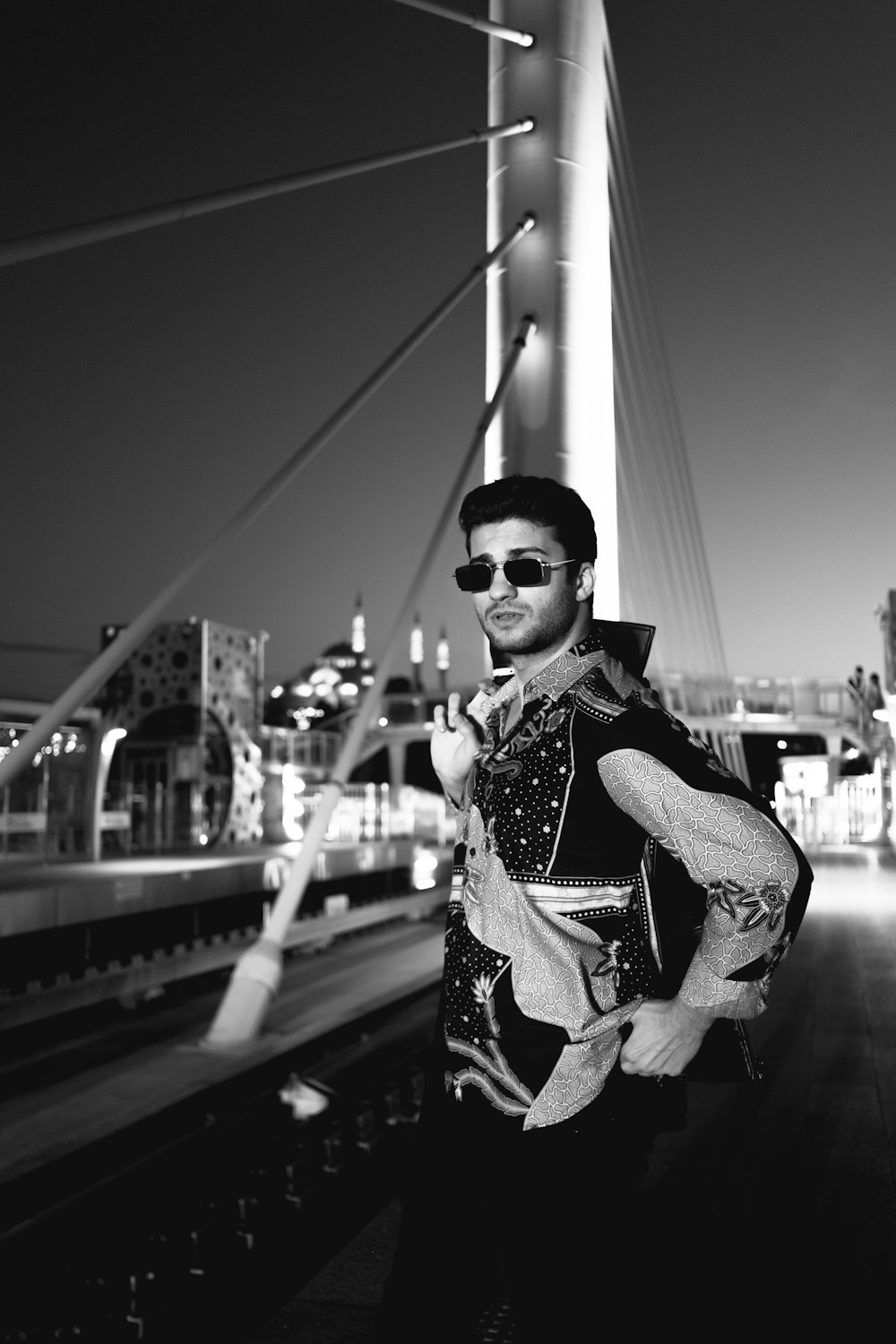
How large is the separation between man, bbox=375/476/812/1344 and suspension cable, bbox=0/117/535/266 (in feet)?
9.57

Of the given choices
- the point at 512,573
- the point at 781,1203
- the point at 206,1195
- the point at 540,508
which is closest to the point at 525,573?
the point at 512,573

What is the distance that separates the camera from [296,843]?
3241 cm

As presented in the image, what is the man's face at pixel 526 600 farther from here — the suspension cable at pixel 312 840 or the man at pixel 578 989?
the suspension cable at pixel 312 840

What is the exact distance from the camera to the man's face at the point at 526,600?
2.20 m

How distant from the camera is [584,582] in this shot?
7.41 feet

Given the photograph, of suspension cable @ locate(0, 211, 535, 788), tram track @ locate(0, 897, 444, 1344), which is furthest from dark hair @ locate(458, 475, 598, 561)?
suspension cable @ locate(0, 211, 535, 788)

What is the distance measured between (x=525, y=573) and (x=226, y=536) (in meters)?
4.18

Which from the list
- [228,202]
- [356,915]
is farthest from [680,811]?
[356,915]

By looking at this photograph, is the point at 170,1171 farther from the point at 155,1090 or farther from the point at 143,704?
the point at 143,704

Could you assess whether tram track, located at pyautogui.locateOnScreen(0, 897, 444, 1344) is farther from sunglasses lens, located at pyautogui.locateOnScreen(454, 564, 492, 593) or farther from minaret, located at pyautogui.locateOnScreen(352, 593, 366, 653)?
minaret, located at pyautogui.locateOnScreen(352, 593, 366, 653)

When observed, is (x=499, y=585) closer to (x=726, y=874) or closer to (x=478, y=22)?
(x=726, y=874)

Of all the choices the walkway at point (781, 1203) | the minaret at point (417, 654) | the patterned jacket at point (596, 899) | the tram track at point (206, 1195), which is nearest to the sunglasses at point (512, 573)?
Answer: the patterned jacket at point (596, 899)

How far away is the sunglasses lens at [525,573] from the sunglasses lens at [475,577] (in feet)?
0.15

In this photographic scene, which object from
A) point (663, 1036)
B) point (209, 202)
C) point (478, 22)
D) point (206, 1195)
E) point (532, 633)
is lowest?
point (206, 1195)
